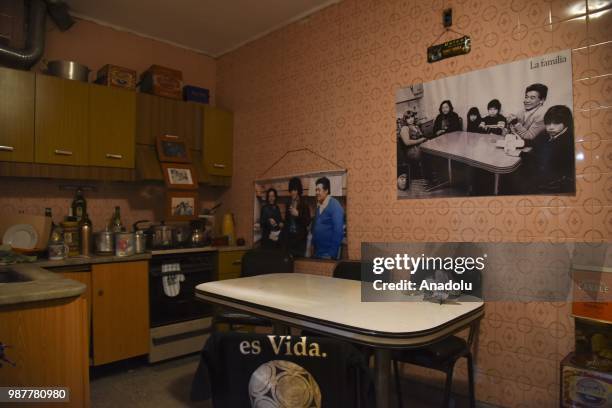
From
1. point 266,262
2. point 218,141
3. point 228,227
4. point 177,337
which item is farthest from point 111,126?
point 177,337

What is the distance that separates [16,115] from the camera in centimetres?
287

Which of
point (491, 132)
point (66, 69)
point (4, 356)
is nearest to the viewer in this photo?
point (4, 356)

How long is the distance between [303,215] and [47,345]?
2173 mm

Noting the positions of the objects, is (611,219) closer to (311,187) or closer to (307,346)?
(307,346)

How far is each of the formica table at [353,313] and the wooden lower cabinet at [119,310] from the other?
1.08m

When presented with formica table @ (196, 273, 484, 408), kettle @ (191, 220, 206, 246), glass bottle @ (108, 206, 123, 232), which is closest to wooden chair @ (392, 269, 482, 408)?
formica table @ (196, 273, 484, 408)

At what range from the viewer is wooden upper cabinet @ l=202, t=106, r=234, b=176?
400 centimetres

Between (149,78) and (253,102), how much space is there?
0.99 m

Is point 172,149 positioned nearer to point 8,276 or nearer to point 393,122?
point 8,276

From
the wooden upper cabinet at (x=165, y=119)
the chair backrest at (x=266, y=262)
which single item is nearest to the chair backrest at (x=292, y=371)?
the chair backrest at (x=266, y=262)

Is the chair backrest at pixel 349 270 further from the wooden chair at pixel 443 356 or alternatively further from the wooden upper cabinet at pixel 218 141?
the wooden upper cabinet at pixel 218 141

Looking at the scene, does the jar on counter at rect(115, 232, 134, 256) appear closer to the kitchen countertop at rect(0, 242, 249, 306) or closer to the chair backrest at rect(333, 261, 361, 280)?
the kitchen countertop at rect(0, 242, 249, 306)

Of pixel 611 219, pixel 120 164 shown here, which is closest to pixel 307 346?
pixel 611 219

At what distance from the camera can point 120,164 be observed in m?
3.37
